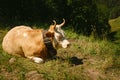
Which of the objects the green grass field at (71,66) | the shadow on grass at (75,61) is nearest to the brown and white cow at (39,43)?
the green grass field at (71,66)

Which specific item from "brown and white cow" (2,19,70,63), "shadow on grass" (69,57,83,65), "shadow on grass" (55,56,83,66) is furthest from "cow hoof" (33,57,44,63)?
"shadow on grass" (69,57,83,65)

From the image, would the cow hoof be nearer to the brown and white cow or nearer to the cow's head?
the brown and white cow

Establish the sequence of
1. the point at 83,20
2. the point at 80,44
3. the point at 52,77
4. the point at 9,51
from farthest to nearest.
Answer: the point at 83,20 < the point at 80,44 < the point at 9,51 < the point at 52,77

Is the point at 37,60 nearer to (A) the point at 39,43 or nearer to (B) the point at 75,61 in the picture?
(A) the point at 39,43

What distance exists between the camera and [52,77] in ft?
26.2

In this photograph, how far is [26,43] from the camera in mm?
8711

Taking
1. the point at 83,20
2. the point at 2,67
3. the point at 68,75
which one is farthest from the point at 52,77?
the point at 83,20

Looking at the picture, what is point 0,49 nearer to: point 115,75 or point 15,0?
point 115,75

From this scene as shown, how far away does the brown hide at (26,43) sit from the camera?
28.0 ft

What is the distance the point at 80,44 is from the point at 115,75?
8.06ft

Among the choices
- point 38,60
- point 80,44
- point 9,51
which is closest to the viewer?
point 38,60

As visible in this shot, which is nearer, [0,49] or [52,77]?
[52,77]

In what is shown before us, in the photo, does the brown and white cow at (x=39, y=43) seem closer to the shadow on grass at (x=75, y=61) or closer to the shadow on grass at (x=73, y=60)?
the shadow on grass at (x=73, y=60)

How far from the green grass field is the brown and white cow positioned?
176mm
